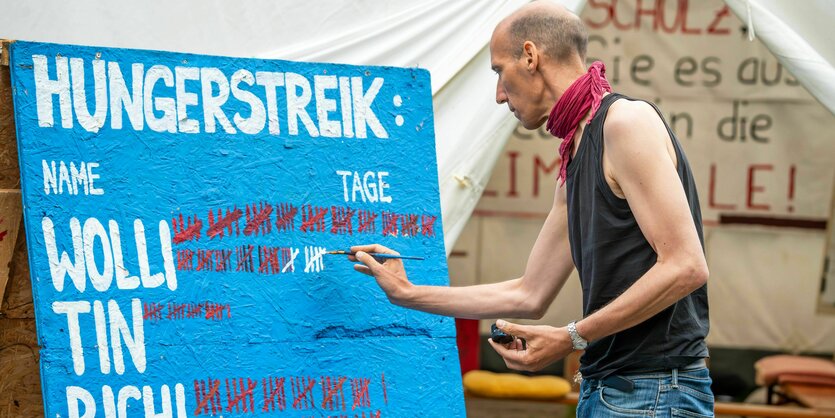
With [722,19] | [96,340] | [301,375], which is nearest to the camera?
[96,340]

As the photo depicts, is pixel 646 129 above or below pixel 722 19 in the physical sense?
below

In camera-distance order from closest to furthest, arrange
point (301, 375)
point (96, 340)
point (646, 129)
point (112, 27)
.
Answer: point (646, 129) → point (96, 340) → point (301, 375) → point (112, 27)

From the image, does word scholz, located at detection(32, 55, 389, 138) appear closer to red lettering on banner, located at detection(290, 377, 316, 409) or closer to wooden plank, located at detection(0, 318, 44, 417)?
wooden plank, located at detection(0, 318, 44, 417)

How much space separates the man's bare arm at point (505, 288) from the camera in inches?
116

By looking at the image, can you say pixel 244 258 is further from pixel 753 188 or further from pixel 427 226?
pixel 753 188

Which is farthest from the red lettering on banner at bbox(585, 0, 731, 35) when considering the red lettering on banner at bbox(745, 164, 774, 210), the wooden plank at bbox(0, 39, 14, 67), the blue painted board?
the wooden plank at bbox(0, 39, 14, 67)

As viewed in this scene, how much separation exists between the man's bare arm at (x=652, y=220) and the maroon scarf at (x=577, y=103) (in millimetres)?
150

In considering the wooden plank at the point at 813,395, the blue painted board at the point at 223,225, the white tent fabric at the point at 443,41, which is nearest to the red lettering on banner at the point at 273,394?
the blue painted board at the point at 223,225

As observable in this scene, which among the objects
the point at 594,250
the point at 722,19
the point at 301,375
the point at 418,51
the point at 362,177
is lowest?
the point at 301,375

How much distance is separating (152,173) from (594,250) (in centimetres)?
126

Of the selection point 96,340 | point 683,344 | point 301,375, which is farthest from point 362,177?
point 683,344

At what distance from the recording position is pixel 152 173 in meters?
2.99

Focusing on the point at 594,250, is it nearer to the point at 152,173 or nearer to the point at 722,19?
the point at 152,173

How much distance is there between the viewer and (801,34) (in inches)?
162
